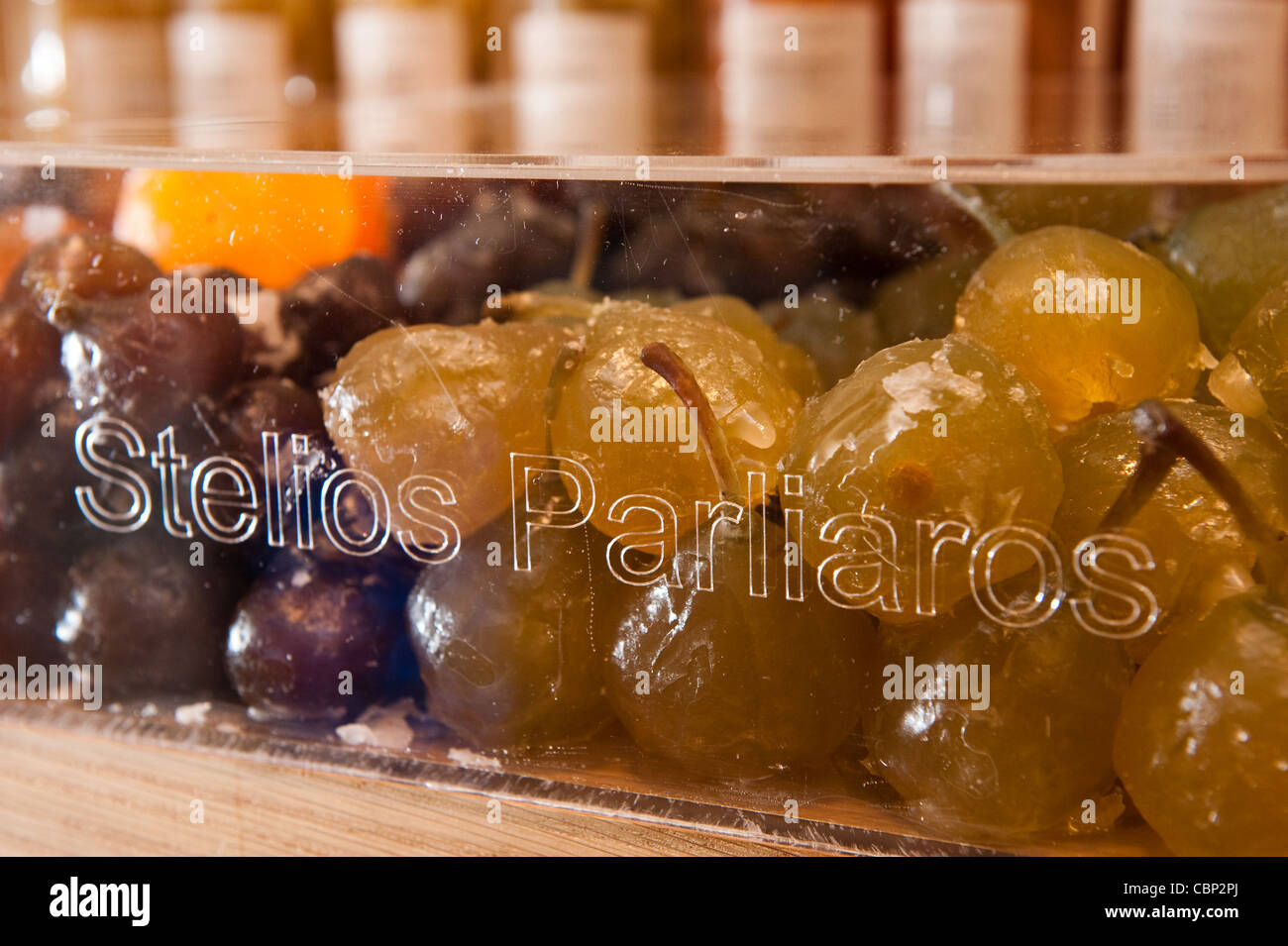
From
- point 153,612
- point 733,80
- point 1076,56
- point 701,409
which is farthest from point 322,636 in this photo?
point 1076,56

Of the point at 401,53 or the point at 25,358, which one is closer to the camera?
the point at 25,358

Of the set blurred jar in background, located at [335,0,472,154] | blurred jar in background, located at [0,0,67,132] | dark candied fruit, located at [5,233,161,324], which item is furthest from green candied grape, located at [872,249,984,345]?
blurred jar in background, located at [0,0,67,132]

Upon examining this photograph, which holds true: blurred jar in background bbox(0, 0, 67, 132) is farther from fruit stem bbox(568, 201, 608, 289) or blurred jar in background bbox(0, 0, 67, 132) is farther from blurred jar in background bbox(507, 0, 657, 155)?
fruit stem bbox(568, 201, 608, 289)

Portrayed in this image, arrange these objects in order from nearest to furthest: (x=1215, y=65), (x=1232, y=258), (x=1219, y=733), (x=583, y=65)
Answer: (x=1219, y=733) < (x=1232, y=258) < (x=1215, y=65) < (x=583, y=65)

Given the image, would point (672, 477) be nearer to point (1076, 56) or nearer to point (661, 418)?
point (661, 418)

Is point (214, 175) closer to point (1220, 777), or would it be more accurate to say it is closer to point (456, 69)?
point (1220, 777)

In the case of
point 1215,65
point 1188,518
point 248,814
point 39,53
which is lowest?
point 248,814
